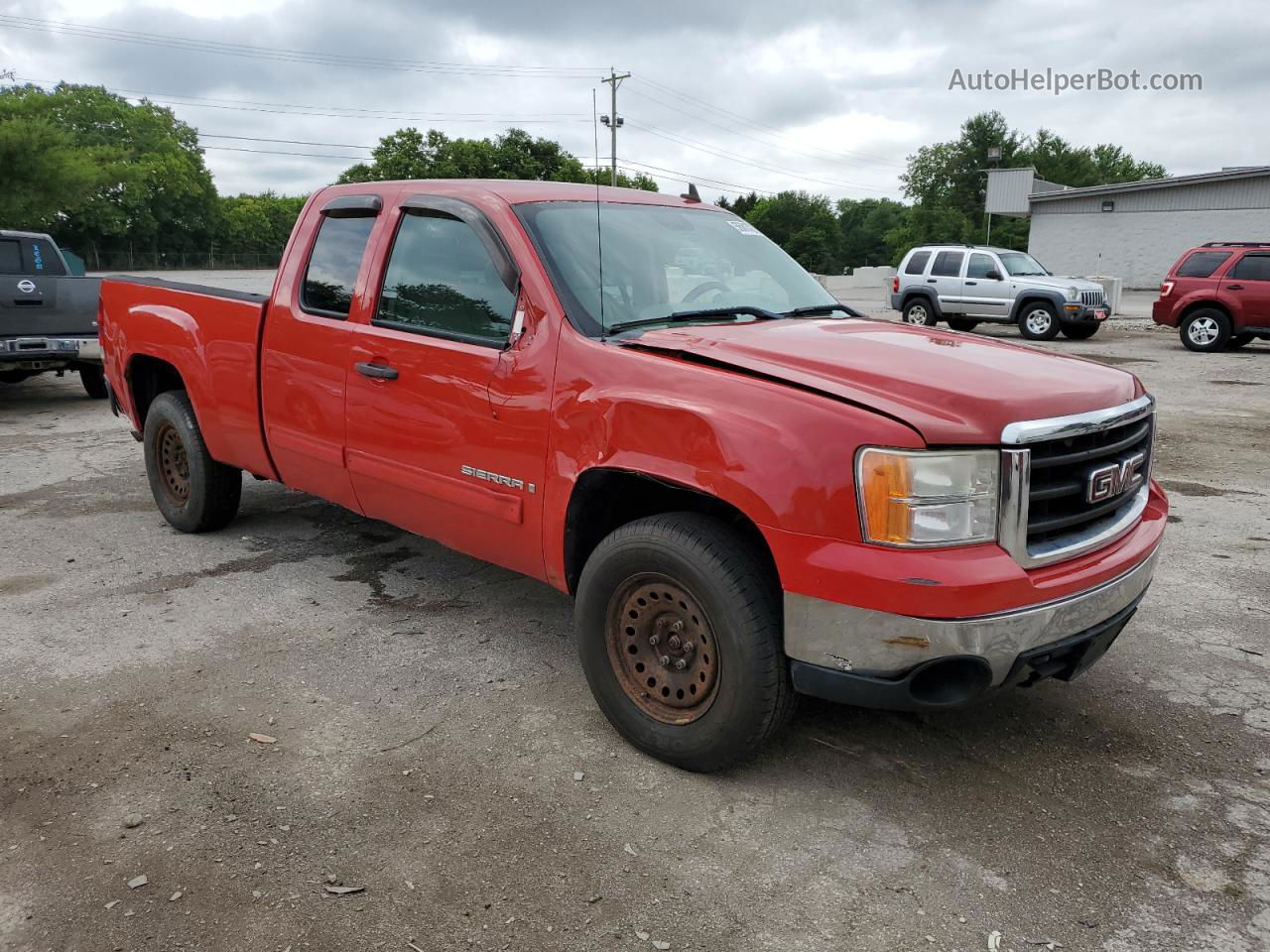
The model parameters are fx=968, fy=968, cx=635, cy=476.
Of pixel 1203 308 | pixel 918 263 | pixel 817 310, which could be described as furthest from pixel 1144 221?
pixel 817 310

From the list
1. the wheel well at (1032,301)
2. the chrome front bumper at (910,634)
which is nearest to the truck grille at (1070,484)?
the chrome front bumper at (910,634)

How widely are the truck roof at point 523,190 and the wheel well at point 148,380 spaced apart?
1936 millimetres

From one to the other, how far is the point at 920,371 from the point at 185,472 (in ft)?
14.3

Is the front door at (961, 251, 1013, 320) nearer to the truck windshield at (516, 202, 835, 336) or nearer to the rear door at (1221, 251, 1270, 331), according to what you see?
the rear door at (1221, 251, 1270, 331)

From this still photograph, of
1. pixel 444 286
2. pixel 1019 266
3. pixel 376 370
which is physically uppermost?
pixel 1019 266

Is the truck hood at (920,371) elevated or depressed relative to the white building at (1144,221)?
depressed

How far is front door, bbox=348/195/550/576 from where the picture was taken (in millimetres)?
3389

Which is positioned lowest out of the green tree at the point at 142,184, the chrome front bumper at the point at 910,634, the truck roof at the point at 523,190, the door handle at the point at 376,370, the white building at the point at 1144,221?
the chrome front bumper at the point at 910,634

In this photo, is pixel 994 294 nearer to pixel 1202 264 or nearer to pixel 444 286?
pixel 1202 264

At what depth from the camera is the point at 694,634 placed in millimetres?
2953

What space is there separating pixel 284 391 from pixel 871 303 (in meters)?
29.4

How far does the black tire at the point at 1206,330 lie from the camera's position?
1614 centimetres

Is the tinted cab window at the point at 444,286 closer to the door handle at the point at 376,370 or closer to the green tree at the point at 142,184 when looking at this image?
the door handle at the point at 376,370

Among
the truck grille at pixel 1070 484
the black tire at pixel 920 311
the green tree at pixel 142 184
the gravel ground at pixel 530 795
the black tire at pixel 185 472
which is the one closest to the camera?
the gravel ground at pixel 530 795
